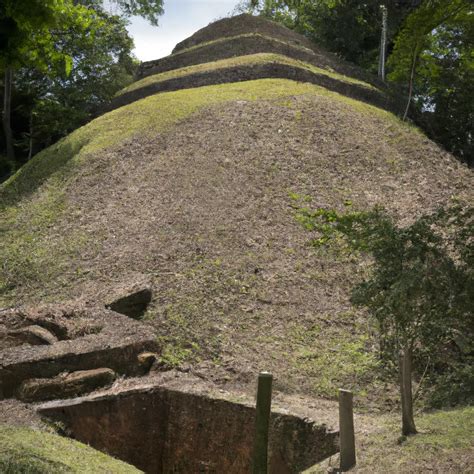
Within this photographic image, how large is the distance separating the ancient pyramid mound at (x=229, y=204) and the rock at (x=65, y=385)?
50.6 inches

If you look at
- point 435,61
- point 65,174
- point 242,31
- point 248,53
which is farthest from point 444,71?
point 65,174

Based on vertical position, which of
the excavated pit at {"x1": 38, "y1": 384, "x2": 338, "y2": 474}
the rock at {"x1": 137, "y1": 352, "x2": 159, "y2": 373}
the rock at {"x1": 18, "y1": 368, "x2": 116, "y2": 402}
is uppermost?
the rock at {"x1": 137, "y1": 352, "x2": 159, "y2": 373}

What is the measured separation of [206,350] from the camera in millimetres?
12609

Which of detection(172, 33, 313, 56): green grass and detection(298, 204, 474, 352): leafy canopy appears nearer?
detection(298, 204, 474, 352): leafy canopy

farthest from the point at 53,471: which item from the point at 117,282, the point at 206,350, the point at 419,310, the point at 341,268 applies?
the point at 341,268

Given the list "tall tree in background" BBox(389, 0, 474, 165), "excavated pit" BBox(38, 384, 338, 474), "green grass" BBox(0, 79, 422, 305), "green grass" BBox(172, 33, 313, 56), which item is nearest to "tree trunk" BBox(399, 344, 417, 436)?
"excavated pit" BBox(38, 384, 338, 474)

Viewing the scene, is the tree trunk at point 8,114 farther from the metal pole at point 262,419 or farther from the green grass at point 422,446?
the metal pole at point 262,419

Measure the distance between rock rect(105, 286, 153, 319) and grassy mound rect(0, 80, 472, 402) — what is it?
207 millimetres

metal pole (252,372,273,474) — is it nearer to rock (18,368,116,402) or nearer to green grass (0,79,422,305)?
rock (18,368,116,402)

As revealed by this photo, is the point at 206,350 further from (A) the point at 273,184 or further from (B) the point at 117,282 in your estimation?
(A) the point at 273,184

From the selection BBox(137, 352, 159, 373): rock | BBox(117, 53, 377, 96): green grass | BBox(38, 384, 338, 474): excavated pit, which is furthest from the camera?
BBox(117, 53, 377, 96): green grass

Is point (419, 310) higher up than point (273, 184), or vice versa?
point (273, 184)

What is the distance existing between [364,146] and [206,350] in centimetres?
1012

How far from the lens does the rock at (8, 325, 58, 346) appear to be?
12055 mm
